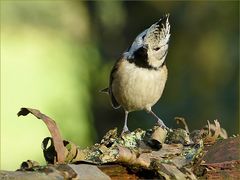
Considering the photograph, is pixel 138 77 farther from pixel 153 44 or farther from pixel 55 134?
pixel 55 134

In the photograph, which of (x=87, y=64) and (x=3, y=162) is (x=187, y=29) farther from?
(x=3, y=162)

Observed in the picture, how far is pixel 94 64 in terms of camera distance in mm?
6301

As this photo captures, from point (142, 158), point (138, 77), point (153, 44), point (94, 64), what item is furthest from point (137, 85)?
point (94, 64)

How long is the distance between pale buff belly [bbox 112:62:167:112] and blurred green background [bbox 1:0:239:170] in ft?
7.59

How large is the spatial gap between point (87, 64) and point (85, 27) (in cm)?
123

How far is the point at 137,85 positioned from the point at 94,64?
10.1 ft

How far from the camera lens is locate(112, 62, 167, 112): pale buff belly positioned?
3.20 metres

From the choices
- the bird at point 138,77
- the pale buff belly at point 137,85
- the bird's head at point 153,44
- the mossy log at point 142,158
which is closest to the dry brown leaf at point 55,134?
the mossy log at point 142,158

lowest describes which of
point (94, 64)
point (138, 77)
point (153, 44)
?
point (94, 64)

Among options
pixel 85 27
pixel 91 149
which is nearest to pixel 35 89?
pixel 85 27

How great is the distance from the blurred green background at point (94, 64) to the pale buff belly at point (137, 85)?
231 cm

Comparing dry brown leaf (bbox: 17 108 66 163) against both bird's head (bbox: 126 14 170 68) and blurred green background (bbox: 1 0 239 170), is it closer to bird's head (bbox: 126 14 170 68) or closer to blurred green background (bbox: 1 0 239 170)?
bird's head (bbox: 126 14 170 68)

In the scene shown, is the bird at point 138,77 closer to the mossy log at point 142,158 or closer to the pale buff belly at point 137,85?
the pale buff belly at point 137,85

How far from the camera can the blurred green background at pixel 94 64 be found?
5.97 m
